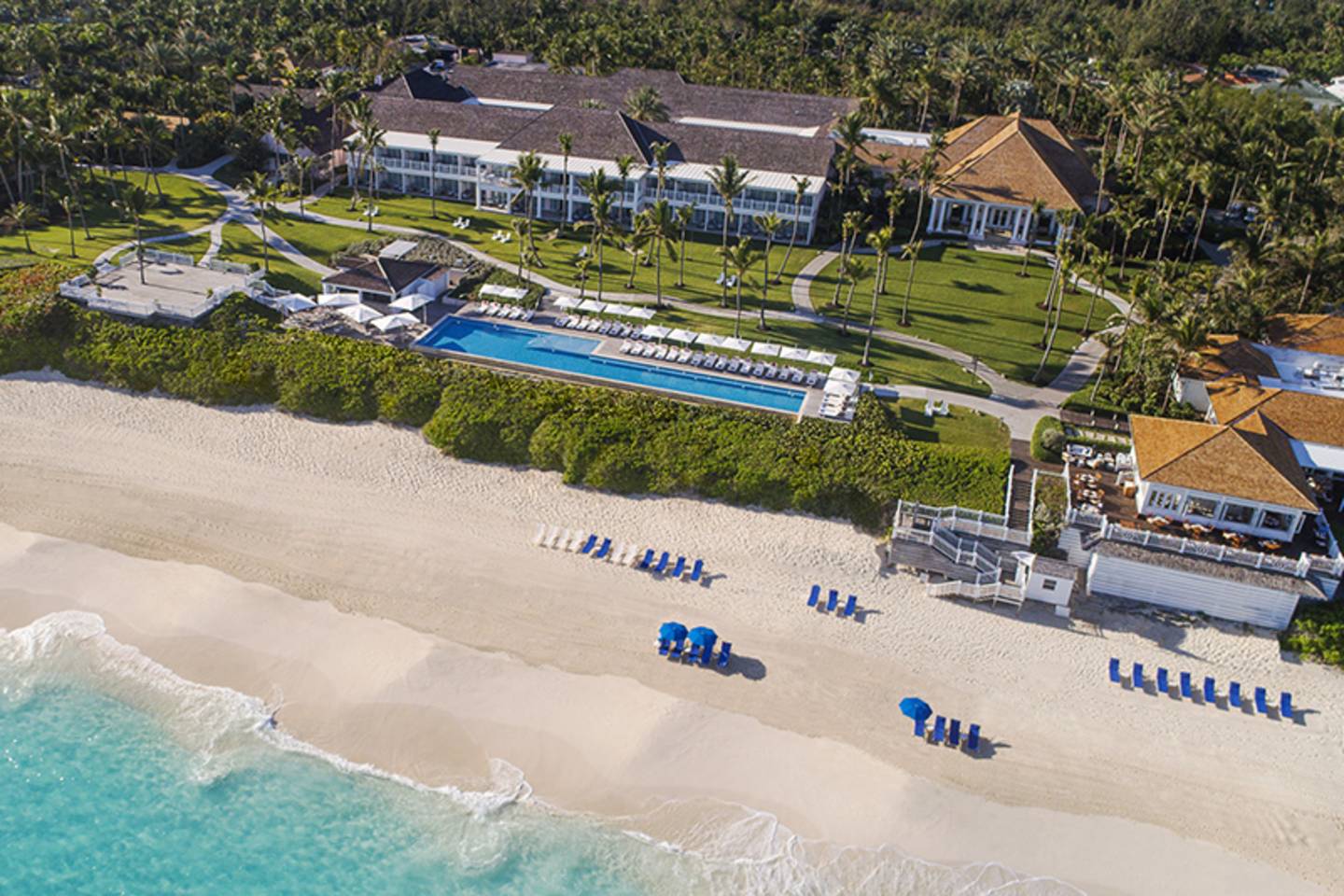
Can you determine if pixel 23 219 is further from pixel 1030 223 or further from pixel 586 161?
pixel 1030 223

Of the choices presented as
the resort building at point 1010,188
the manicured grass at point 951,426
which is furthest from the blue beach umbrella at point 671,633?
the resort building at point 1010,188

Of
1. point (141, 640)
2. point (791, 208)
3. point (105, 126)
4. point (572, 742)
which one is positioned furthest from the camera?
point (791, 208)

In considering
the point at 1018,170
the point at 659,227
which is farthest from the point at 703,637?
the point at 1018,170

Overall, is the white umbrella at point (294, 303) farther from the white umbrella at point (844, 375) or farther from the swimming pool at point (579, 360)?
the white umbrella at point (844, 375)

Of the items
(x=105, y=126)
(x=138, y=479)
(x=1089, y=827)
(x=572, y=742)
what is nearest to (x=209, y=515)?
(x=138, y=479)

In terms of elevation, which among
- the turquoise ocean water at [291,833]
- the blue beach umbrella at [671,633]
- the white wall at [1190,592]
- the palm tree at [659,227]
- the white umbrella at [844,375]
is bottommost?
the turquoise ocean water at [291,833]

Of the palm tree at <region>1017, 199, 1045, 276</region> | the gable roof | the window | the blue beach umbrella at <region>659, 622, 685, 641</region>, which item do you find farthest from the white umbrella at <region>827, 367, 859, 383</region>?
the gable roof

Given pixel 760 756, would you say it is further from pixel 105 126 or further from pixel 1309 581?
pixel 105 126
